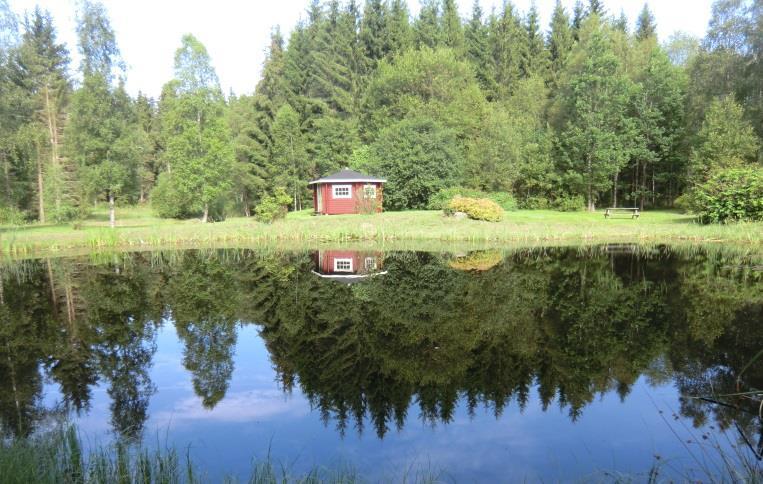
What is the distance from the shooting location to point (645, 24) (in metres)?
48.6

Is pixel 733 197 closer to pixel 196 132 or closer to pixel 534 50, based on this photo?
pixel 196 132

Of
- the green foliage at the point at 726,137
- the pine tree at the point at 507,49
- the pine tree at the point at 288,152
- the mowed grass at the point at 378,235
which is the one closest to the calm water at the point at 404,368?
the mowed grass at the point at 378,235

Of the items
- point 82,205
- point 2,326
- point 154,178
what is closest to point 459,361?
point 2,326

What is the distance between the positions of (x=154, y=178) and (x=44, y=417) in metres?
50.5

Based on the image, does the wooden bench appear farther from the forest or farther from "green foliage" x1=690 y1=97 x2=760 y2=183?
"green foliage" x1=690 y1=97 x2=760 y2=183

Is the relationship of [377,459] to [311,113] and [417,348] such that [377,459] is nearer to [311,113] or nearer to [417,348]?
[417,348]

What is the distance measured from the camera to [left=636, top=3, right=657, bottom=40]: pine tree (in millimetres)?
47906

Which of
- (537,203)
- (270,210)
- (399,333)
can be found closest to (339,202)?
(270,210)

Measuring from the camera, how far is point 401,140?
118 feet

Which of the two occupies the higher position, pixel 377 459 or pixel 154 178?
pixel 154 178

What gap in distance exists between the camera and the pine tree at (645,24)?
157 feet

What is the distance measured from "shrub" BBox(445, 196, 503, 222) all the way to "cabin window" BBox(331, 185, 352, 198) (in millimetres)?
7202

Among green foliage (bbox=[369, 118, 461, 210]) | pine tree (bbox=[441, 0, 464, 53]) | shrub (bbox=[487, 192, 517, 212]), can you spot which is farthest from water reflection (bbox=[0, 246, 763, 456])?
pine tree (bbox=[441, 0, 464, 53])

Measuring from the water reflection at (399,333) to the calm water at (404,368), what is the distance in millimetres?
43
